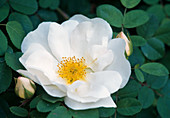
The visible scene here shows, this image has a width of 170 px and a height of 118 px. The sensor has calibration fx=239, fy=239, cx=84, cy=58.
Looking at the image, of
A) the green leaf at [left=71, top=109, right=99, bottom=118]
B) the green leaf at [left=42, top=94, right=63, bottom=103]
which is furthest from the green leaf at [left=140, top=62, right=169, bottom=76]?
the green leaf at [left=42, top=94, right=63, bottom=103]

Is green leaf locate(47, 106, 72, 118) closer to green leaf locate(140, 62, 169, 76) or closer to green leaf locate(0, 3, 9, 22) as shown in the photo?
green leaf locate(140, 62, 169, 76)

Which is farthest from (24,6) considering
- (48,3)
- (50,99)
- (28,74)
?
(50,99)

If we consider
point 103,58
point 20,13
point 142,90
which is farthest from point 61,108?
point 20,13

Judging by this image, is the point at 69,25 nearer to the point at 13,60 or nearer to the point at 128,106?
the point at 13,60

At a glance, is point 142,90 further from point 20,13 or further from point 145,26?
point 20,13

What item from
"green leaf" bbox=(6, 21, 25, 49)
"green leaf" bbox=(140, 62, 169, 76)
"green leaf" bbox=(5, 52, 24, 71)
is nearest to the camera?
"green leaf" bbox=(5, 52, 24, 71)
